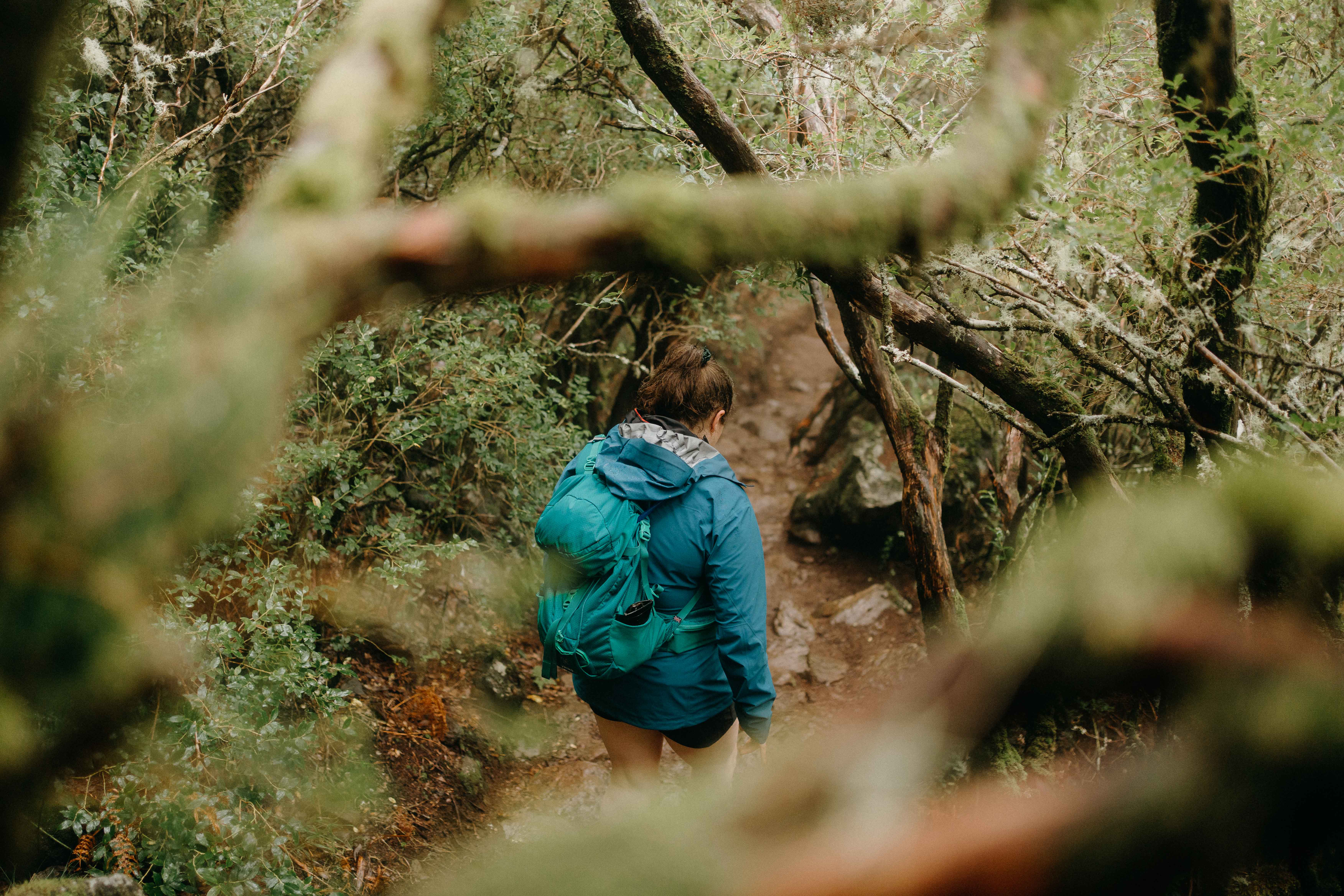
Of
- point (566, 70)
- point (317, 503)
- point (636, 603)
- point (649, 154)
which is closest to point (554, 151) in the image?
point (566, 70)


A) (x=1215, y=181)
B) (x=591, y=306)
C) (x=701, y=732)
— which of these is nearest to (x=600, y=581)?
(x=701, y=732)

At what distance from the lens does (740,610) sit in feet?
8.88

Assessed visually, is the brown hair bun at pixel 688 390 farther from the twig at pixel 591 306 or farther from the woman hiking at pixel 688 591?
the twig at pixel 591 306

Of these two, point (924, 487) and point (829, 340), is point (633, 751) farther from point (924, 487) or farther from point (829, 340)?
point (829, 340)

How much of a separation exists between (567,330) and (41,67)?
18.2 feet

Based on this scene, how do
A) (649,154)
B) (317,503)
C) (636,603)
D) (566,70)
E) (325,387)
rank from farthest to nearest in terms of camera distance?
1. (566,70)
2. (649,154)
3. (325,387)
4. (317,503)
5. (636,603)

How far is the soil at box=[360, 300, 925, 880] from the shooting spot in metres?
3.85

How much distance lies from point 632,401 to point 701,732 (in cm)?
426

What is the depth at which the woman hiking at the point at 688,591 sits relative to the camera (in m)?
2.70

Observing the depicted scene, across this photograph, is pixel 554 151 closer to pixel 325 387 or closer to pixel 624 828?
pixel 325 387

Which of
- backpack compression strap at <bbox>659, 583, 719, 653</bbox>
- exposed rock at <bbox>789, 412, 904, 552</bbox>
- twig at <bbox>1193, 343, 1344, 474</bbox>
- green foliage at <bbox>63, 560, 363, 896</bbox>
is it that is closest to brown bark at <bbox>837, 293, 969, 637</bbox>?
backpack compression strap at <bbox>659, 583, 719, 653</bbox>

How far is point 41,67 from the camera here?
0.62m

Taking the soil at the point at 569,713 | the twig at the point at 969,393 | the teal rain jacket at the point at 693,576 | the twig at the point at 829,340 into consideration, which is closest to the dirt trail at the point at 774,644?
the soil at the point at 569,713

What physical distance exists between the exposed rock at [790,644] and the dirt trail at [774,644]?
0.05m
